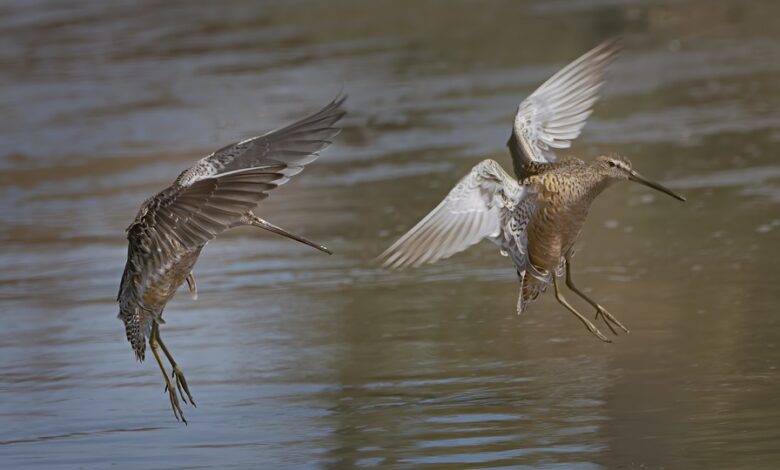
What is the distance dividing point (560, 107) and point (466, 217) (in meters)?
1.11

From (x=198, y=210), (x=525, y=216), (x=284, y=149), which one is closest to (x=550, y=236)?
(x=525, y=216)

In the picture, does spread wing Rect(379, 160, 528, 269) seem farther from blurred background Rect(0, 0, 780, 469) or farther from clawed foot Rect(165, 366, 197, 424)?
clawed foot Rect(165, 366, 197, 424)

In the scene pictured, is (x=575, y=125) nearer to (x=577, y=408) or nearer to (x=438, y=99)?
(x=577, y=408)

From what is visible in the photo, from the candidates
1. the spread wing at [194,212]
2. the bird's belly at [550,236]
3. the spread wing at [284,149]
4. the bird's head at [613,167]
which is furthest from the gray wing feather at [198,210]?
the bird's head at [613,167]

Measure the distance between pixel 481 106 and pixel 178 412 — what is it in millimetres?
6773

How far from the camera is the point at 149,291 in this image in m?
6.05

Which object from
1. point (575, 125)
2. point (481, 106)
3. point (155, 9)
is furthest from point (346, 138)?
point (155, 9)

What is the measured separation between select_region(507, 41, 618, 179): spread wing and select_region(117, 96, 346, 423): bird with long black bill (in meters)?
1.14

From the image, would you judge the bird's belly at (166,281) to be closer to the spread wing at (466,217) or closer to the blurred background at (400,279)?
the blurred background at (400,279)

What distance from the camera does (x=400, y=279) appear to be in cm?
793

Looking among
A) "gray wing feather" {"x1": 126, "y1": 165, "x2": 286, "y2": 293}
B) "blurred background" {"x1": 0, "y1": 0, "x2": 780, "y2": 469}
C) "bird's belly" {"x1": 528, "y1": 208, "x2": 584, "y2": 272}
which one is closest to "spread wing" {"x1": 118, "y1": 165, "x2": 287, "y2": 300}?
"gray wing feather" {"x1": 126, "y1": 165, "x2": 286, "y2": 293}

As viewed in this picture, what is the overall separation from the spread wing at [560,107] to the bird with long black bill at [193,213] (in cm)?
114

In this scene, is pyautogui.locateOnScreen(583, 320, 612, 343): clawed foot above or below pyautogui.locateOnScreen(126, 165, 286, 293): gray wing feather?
below

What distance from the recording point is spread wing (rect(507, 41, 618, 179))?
6953 mm
